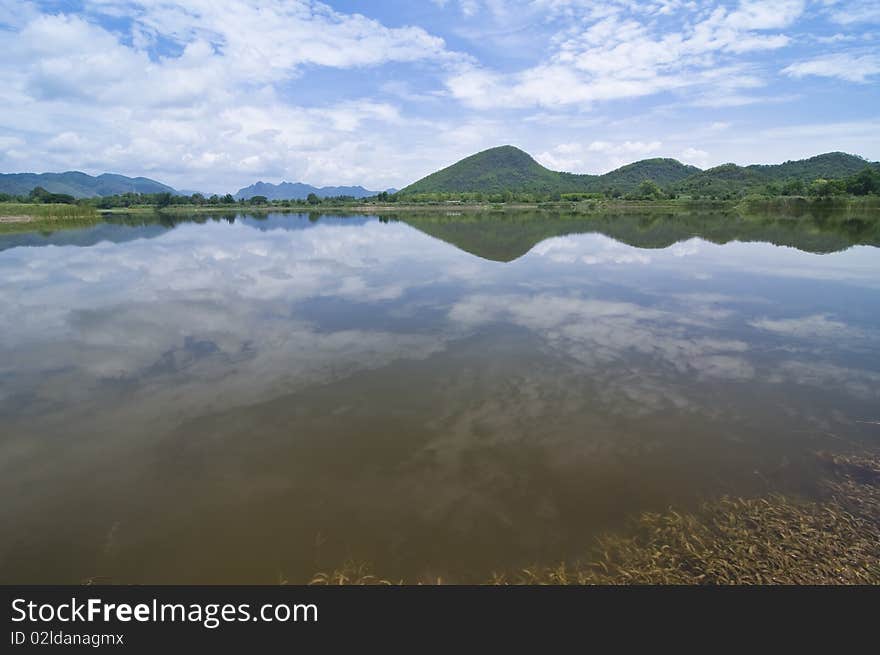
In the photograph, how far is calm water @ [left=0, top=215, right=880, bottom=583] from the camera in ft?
18.2

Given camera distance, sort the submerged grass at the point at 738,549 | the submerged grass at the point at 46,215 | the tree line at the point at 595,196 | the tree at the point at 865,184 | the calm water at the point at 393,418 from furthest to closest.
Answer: the tree line at the point at 595,196, the tree at the point at 865,184, the submerged grass at the point at 46,215, the calm water at the point at 393,418, the submerged grass at the point at 738,549

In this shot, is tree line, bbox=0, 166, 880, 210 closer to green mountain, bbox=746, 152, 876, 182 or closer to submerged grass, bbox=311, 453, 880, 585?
green mountain, bbox=746, 152, 876, 182

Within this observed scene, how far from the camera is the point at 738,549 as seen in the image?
5324 mm

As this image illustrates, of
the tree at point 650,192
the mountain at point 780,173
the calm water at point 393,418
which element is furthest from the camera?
the mountain at point 780,173

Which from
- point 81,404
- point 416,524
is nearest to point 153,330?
point 81,404

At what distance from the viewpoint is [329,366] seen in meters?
11.1

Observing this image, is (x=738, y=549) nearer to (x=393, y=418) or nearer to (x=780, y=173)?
(x=393, y=418)

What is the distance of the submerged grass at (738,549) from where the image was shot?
4.95 metres

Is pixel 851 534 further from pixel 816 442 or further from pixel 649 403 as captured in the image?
pixel 649 403

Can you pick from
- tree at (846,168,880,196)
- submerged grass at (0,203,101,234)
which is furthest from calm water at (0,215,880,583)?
tree at (846,168,880,196)

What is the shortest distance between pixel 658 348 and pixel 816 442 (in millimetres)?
4994

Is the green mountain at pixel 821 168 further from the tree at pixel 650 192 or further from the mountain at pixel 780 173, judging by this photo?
the tree at pixel 650 192

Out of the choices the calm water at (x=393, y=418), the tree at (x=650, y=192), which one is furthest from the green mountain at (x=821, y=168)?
the calm water at (x=393, y=418)

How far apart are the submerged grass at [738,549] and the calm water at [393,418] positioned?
282 mm
